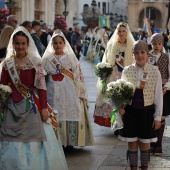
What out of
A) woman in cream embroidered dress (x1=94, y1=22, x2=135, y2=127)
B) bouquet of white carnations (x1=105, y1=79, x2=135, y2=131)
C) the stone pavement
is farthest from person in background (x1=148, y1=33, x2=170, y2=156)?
bouquet of white carnations (x1=105, y1=79, x2=135, y2=131)

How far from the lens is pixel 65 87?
330 inches

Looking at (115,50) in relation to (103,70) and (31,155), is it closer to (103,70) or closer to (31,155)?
(103,70)

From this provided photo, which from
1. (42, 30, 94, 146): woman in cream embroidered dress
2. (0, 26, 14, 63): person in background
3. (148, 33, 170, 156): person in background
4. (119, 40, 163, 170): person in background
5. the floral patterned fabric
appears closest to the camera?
the floral patterned fabric

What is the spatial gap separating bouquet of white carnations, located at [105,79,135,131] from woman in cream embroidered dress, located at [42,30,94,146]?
1794mm

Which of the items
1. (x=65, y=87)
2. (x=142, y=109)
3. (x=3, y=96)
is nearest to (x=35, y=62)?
→ (x=3, y=96)

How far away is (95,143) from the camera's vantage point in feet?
30.6

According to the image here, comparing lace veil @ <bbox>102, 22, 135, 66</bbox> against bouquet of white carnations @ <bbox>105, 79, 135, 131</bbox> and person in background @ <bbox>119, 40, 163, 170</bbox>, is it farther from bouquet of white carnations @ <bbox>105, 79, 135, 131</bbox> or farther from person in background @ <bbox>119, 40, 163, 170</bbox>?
bouquet of white carnations @ <bbox>105, 79, 135, 131</bbox>

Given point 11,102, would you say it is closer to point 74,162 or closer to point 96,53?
point 74,162

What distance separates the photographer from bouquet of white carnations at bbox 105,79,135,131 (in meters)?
6.51

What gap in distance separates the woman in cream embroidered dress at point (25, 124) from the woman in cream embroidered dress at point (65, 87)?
1635 mm

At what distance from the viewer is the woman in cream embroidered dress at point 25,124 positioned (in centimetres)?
647

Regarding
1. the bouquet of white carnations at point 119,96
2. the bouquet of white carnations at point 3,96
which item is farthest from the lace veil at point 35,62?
the bouquet of white carnations at point 119,96

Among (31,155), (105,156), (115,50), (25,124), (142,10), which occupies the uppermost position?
(115,50)

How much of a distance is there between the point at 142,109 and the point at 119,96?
1.03ft
